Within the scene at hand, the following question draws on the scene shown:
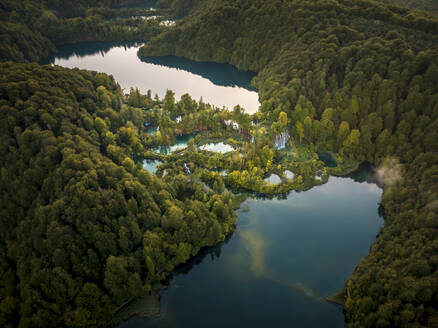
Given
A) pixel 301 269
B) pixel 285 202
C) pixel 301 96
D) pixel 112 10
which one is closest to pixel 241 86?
pixel 301 96

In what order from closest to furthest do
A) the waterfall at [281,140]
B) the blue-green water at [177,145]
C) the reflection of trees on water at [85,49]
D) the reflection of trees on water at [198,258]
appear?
the reflection of trees on water at [198,258] → the waterfall at [281,140] → the blue-green water at [177,145] → the reflection of trees on water at [85,49]

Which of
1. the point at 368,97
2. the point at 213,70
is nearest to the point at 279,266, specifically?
the point at 368,97

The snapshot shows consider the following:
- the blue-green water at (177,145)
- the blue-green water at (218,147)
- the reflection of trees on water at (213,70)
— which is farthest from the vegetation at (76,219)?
the reflection of trees on water at (213,70)

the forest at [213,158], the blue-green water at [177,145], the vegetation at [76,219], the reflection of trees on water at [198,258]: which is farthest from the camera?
the blue-green water at [177,145]

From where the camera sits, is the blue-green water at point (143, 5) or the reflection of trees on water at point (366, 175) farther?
the blue-green water at point (143, 5)

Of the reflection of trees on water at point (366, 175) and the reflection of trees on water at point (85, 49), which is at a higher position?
the reflection of trees on water at point (85, 49)

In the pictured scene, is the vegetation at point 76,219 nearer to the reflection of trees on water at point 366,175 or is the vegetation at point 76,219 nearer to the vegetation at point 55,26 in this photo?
the reflection of trees on water at point 366,175

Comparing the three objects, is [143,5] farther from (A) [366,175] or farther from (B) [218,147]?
(A) [366,175]
